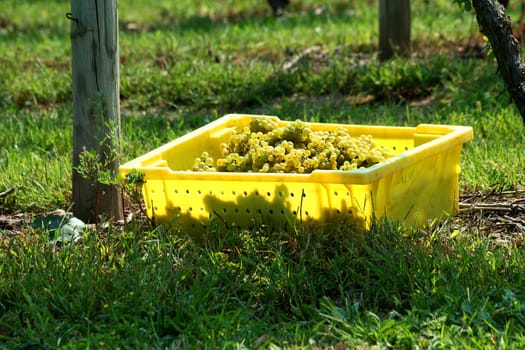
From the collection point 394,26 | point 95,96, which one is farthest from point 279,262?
point 394,26

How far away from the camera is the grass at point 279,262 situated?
135 inches

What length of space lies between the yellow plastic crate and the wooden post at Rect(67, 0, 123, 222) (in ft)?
0.94

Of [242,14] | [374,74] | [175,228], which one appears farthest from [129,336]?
[242,14]

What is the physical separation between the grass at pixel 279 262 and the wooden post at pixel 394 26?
1.60ft

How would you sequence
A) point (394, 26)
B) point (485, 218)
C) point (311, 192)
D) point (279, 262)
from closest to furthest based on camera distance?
point (279, 262)
point (311, 192)
point (485, 218)
point (394, 26)

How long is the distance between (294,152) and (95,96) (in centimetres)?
96

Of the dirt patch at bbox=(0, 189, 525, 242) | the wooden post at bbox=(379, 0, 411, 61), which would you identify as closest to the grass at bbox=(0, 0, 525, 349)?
the dirt patch at bbox=(0, 189, 525, 242)

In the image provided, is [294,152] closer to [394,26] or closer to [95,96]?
[95,96]

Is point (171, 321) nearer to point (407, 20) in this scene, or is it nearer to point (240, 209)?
point (240, 209)

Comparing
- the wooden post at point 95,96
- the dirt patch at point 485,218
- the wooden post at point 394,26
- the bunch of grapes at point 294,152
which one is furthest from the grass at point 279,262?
the wooden post at point 394,26

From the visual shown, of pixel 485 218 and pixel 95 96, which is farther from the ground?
pixel 95 96

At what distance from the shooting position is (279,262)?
Result: 385 cm

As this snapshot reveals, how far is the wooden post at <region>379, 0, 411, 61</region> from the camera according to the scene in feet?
25.0

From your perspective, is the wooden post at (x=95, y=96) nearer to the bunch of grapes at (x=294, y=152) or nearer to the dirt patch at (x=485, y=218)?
the dirt patch at (x=485, y=218)
